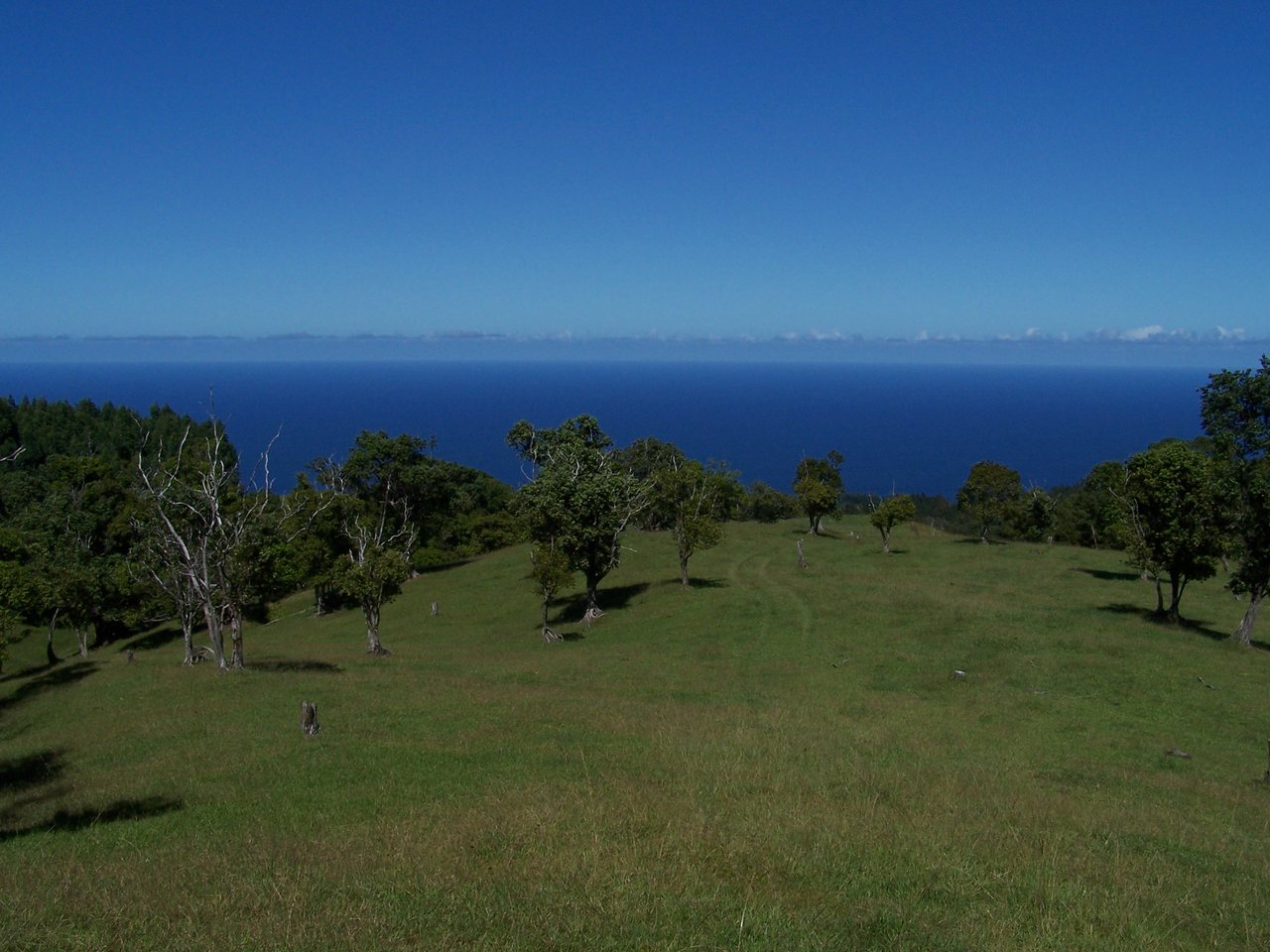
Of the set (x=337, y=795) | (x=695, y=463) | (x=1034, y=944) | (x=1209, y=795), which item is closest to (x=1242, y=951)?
(x=1034, y=944)

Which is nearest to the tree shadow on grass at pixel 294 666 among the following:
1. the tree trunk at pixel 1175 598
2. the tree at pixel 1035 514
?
the tree trunk at pixel 1175 598

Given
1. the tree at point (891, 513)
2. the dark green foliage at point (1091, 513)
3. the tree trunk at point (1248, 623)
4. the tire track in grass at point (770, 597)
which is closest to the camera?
the tree trunk at point (1248, 623)

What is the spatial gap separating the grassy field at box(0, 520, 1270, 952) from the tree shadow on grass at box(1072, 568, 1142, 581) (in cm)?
1487

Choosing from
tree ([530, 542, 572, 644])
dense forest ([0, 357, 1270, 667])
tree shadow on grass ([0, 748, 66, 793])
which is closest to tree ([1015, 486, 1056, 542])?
dense forest ([0, 357, 1270, 667])

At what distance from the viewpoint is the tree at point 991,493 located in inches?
2889

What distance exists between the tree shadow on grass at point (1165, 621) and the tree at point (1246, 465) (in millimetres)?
2301

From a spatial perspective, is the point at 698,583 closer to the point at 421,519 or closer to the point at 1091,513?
the point at 421,519

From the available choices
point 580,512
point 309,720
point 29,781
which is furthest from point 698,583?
point 29,781

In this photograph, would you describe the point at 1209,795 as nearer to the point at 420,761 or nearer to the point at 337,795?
the point at 420,761

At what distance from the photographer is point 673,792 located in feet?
50.9

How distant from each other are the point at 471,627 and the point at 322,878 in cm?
4133

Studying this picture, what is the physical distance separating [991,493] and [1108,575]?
1599 centimetres

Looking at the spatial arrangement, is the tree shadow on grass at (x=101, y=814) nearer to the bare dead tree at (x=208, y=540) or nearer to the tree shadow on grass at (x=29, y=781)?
the tree shadow on grass at (x=29, y=781)

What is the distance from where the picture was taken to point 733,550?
71.2 m
